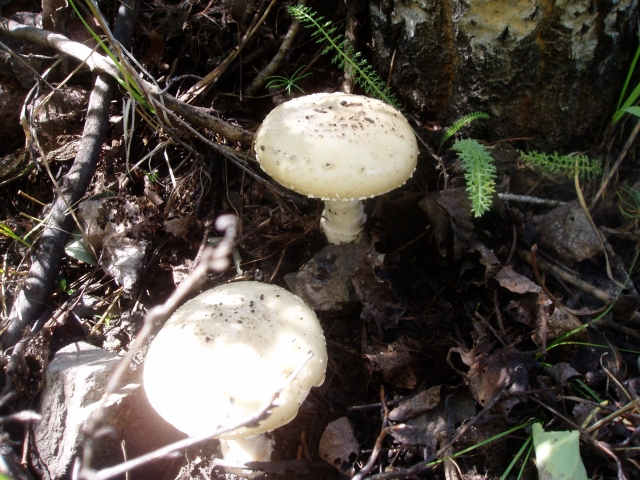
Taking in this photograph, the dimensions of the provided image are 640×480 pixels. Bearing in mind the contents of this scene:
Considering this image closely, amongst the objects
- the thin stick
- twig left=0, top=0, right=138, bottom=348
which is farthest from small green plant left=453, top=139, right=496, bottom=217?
twig left=0, top=0, right=138, bottom=348

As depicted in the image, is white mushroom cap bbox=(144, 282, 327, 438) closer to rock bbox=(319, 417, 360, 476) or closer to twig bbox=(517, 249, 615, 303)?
rock bbox=(319, 417, 360, 476)

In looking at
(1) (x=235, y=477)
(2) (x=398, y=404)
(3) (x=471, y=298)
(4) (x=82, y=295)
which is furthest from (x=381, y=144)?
(4) (x=82, y=295)

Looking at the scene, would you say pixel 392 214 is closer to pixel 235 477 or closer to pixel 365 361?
pixel 365 361

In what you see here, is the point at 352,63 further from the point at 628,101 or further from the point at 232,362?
the point at 232,362

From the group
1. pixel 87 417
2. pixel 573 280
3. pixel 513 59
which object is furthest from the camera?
pixel 513 59

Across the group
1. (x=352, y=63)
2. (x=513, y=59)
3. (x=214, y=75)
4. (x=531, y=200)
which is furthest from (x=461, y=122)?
(x=214, y=75)

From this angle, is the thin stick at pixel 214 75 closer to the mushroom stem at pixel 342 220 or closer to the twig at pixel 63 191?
the twig at pixel 63 191
